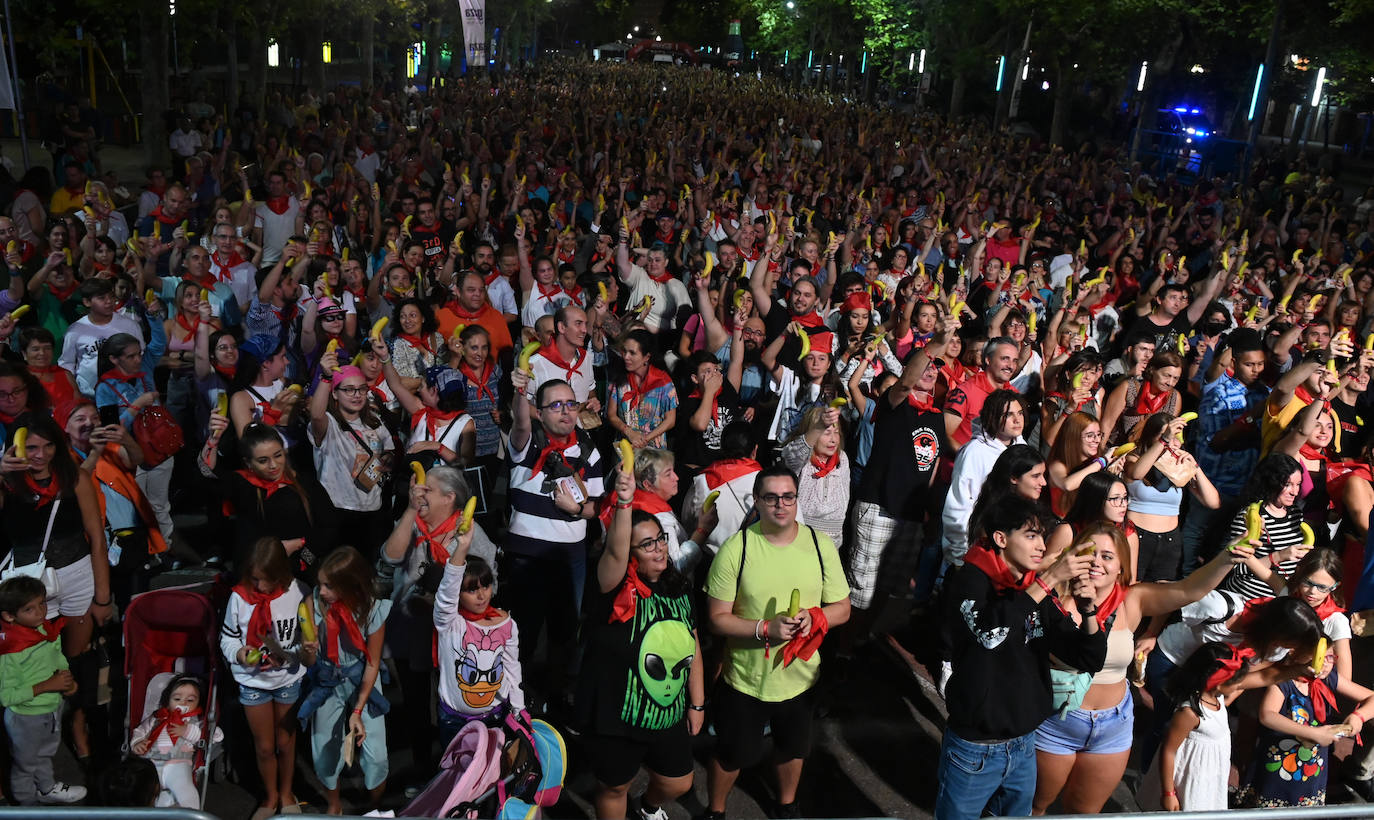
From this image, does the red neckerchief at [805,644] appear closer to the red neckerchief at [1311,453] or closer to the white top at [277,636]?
the white top at [277,636]

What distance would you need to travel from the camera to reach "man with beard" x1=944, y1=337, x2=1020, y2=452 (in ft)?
20.1

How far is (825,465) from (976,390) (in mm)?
1460

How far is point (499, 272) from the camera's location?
8.80m

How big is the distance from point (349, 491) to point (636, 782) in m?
2.09

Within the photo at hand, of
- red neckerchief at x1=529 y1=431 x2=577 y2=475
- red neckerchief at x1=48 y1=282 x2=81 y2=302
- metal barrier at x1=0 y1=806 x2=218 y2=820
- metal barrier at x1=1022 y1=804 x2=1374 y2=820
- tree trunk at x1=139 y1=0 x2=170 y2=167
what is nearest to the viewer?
metal barrier at x1=0 y1=806 x2=218 y2=820

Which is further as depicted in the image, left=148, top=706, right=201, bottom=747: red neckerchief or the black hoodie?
left=148, top=706, right=201, bottom=747: red neckerchief

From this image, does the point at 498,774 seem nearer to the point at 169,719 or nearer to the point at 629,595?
the point at 629,595

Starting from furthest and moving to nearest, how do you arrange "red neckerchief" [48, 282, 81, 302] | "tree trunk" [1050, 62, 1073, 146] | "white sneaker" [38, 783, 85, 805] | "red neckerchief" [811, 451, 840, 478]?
"tree trunk" [1050, 62, 1073, 146], "red neckerchief" [48, 282, 81, 302], "red neckerchief" [811, 451, 840, 478], "white sneaker" [38, 783, 85, 805]

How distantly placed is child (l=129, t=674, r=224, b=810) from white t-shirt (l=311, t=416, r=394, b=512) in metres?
1.43

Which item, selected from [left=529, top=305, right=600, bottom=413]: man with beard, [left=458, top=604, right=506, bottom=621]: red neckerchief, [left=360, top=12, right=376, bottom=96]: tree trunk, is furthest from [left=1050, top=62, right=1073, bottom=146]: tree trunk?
[left=458, top=604, right=506, bottom=621]: red neckerchief

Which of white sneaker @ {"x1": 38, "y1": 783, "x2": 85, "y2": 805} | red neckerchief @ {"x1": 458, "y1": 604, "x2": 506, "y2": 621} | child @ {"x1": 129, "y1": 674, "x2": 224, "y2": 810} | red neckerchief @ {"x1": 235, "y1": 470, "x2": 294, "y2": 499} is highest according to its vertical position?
red neckerchief @ {"x1": 235, "y1": 470, "x2": 294, "y2": 499}

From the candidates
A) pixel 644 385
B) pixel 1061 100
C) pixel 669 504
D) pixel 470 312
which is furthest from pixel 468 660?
pixel 1061 100

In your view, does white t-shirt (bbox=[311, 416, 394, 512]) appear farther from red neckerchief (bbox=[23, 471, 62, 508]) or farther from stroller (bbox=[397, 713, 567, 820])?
stroller (bbox=[397, 713, 567, 820])

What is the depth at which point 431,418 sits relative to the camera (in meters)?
5.59
